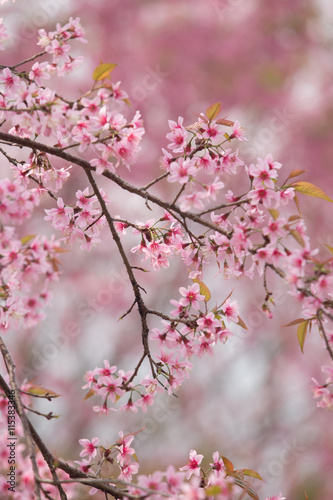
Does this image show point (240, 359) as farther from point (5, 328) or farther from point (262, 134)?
point (5, 328)

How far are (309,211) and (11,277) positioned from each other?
468 centimetres

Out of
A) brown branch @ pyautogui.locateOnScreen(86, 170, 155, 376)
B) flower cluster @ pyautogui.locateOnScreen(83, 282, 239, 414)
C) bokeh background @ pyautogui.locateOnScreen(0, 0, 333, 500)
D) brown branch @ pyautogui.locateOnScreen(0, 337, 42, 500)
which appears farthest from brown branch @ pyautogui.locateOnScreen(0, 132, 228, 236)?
bokeh background @ pyautogui.locateOnScreen(0, 0, 333, 500)

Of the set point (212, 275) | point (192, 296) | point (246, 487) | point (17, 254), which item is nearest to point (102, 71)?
point (17, 254)

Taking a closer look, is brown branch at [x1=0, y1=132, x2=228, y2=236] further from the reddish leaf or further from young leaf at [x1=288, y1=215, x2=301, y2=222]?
the reddish leaf

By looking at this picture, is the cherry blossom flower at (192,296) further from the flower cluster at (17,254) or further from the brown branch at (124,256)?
the flower cluster at (17,254)

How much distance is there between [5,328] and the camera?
1.42 metres

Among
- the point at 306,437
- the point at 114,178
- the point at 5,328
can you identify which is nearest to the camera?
the point at 114,178

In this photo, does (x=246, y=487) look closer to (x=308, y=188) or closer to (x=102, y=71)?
(x=308, y=188)

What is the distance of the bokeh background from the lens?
4.76 m

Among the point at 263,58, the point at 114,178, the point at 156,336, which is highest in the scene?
the point at 263,58

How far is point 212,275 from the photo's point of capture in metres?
4.92

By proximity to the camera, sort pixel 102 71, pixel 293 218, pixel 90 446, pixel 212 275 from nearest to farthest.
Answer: pixel 293 218 → pixel 102 71 → pixel 90 446 → pixel 212 275

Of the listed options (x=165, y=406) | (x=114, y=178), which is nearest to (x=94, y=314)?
(x=165, y=406)

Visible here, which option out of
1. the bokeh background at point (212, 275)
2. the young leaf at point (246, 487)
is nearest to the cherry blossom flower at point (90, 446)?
the young leaf at point (246, 487)
